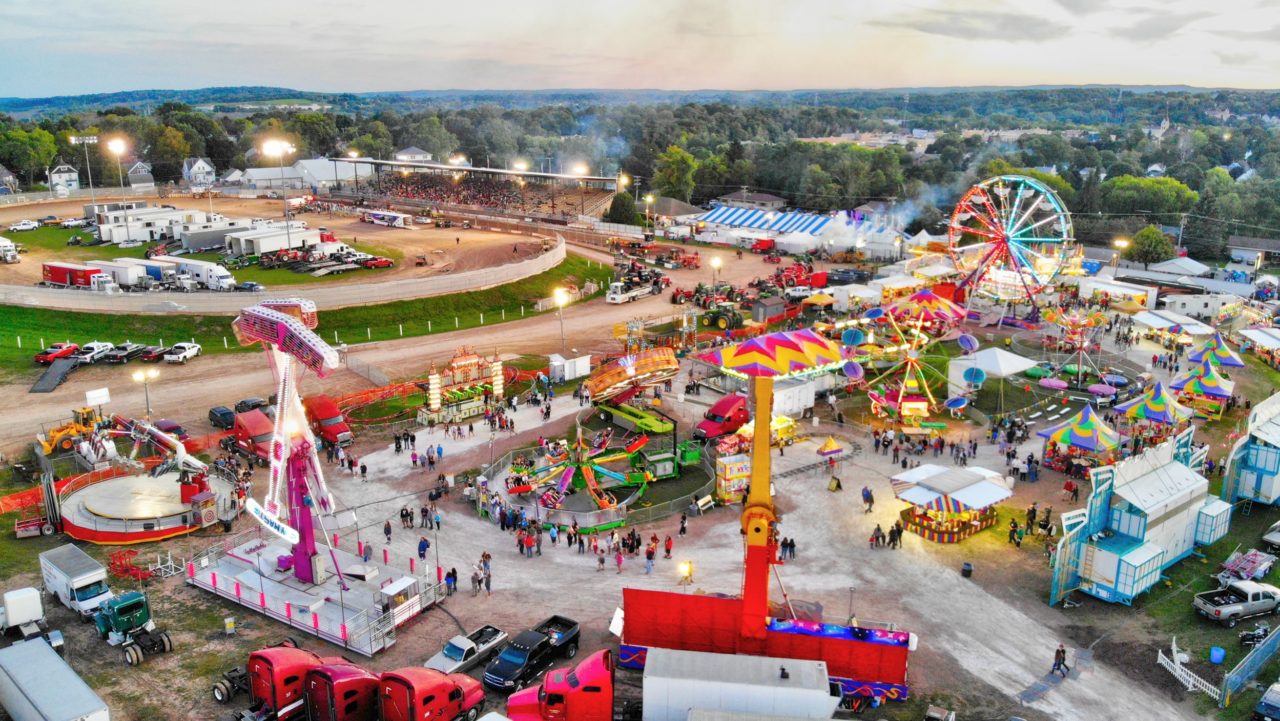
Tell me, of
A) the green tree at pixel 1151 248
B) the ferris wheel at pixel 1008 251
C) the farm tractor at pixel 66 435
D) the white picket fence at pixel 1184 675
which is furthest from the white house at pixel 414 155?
the white picket fence at pixel 1184 675

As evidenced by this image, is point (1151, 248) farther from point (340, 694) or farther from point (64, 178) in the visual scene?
point (64, 178)

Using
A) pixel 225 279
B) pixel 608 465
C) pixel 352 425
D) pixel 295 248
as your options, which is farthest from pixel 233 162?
pixel 608 465

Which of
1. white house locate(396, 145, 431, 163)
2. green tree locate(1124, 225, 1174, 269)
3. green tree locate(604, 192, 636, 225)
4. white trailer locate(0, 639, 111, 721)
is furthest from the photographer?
white house locate(396, 145, 431, 163)

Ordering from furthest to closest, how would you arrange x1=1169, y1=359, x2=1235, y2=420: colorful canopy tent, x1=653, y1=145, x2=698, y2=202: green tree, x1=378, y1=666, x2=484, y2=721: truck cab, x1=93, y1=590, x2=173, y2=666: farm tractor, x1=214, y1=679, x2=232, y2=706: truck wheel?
1. x1=653, y1=145, x2=698, y2=202: green tree
2. x1=1169, y1=359, x2=1235, y2=420: colorful canopy tent
3. x1=93, y1=590, x2=173, y2=666: farm tractor
4. x1=214, y1=679, x2=232, y2=706: truck wheel
5. x1=378, y1=666, x2=484, y2=721: truck cab

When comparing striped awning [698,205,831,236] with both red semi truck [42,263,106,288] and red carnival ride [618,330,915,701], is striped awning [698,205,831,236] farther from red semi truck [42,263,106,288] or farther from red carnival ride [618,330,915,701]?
red carnival ride [618,330,915,701]

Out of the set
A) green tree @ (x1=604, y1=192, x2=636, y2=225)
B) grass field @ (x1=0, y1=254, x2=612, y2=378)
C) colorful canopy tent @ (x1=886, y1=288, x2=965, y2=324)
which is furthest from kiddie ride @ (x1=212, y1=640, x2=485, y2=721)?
green tree @ (x1=604, y1=192, x2=636, y2=225)

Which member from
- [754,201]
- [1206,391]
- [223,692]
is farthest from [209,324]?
[754,201]
